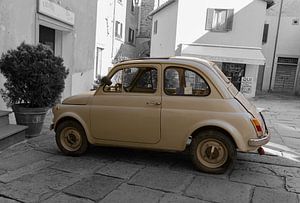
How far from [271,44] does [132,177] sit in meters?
23.5

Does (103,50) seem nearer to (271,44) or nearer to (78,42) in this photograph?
(78,42)

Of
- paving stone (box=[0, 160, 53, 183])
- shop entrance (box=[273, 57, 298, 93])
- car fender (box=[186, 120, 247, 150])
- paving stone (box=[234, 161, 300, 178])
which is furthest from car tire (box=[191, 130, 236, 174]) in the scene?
shop entrance (box=[273, 57, 298, 93])

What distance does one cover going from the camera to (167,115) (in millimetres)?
4977

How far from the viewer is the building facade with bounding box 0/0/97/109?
708 centimetres

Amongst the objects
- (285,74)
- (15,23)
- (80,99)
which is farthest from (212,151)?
(285,74)

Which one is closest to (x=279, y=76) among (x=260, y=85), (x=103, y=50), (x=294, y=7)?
(x=260, y=85)

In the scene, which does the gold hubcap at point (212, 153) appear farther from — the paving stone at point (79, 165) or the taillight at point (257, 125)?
the paving stone at point (79, 165)

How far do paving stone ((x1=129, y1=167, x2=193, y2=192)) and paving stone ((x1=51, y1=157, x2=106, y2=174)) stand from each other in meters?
0.74

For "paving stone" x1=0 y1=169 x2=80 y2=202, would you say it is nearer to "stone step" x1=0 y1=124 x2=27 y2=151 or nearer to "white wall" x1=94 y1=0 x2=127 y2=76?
"stone step" x1=0 y1=124 x2=27 y2=151

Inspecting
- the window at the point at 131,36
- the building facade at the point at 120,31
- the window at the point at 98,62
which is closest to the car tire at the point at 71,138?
the building facade at the point at 120,31

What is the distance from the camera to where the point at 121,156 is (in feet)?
18.4

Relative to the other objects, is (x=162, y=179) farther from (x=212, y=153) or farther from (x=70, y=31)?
(x=70, y=31)

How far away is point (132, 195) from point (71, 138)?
6.75 ft

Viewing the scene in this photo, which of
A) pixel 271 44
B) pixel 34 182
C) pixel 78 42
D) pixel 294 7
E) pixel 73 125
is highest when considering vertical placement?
pixel 294 7
